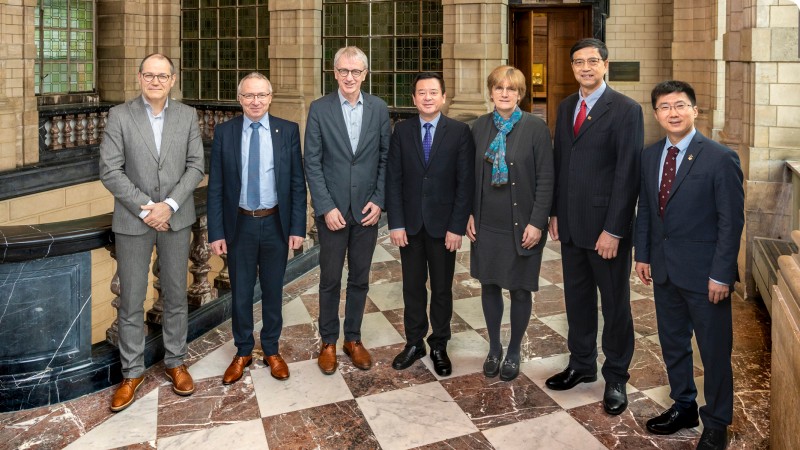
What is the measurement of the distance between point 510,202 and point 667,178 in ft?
2.92

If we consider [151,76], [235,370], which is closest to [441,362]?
[235,370]

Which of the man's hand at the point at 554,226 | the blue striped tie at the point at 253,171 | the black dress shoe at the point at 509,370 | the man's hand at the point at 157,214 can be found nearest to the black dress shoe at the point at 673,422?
the black dress shoe at the point at 509,370

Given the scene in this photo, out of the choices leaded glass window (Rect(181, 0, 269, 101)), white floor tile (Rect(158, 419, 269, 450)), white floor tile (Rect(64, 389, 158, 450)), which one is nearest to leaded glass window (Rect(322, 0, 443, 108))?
leaded glass window (Rect(181, 0, 269, 101))

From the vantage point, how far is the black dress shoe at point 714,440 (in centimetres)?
316

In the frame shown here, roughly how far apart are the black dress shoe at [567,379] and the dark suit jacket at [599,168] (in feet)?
2.56

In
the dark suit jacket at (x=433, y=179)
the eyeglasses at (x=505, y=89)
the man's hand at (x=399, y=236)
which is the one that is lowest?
the man's hand at (x=399, y=236)

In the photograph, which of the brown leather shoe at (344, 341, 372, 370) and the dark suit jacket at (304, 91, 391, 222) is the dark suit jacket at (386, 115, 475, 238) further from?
the brown leather shoe at (344, 341, 372, 370)

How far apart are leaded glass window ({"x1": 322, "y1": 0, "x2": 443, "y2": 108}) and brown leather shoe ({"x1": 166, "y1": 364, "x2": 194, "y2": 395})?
9.19 m

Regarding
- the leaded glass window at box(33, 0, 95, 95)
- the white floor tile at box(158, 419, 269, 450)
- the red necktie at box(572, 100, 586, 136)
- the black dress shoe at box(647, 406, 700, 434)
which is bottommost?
the white floor tile at box(158, 419, 269, 450)

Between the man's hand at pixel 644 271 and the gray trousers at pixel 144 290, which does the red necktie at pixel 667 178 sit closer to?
the man's hand at pixel 644 271

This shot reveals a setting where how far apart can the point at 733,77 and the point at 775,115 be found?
0.68 m

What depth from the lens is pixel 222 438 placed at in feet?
11.1

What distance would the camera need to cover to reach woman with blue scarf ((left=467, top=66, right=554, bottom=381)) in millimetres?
3770

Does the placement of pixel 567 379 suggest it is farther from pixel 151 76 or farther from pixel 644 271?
pixel 151 76
